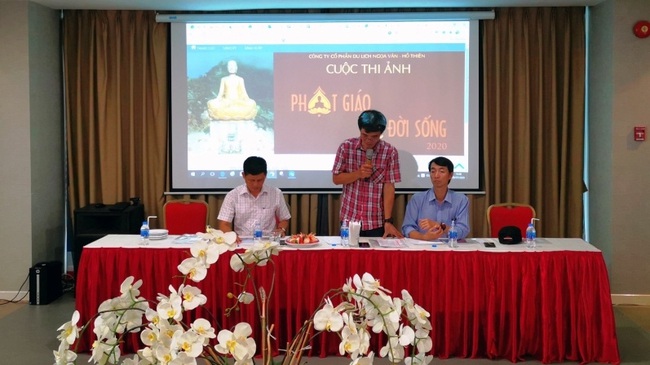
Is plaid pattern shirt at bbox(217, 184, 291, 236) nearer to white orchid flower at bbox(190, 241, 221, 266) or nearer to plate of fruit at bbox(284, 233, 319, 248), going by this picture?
plate of fruit at bbox(284, 233, 319, 248)

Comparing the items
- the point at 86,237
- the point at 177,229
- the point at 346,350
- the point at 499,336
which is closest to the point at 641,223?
the point at 499,336

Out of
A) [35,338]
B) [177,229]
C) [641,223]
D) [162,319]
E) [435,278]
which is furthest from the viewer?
[641,223]

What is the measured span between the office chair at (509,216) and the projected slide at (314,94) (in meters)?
1.01

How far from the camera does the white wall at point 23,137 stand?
5289mm

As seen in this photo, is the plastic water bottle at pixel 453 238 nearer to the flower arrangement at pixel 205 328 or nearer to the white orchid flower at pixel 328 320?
the flower arrangement at pixel 205 328

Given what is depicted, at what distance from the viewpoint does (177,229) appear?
4.75 meters

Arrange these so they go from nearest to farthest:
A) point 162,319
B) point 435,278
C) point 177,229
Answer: point 162,319 → point 435,278 → point 177,229

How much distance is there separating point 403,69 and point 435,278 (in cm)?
237

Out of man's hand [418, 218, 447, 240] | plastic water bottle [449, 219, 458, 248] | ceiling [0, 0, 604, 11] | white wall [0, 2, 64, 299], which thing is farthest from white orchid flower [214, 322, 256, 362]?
white wall [0, 2, 64, 299]

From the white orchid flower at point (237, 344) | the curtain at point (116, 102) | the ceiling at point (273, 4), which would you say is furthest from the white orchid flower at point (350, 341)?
the curtain at point (116, 102)

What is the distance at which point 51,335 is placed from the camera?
4367 millimetres

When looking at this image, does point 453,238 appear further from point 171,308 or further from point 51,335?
point 171,308

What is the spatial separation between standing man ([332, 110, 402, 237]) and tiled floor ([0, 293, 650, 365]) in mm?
1113

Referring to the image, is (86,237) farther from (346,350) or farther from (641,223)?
(346,350)
